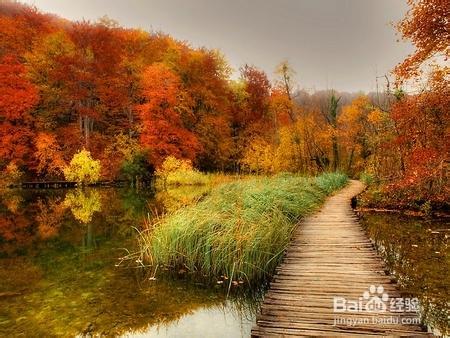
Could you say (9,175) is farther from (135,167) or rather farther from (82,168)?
(135,167)

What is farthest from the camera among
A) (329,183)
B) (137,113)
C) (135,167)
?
(137,113)

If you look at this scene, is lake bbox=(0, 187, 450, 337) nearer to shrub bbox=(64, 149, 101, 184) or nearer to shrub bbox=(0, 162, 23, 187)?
shrub bbox=(64, 149, 101, 184)

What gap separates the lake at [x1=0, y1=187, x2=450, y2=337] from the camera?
4.64 meters

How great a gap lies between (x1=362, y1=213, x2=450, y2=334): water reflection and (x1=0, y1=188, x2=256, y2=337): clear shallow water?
94.3 inches

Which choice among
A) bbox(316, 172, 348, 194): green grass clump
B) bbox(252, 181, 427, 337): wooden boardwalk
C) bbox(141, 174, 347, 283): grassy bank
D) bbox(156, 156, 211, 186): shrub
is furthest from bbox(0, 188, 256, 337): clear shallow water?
bbox(156, 156, 211, 186): shrub

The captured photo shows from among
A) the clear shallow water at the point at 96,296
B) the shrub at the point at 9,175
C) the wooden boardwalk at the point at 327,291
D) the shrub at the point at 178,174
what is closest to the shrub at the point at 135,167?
the shrub at the point at 178,174

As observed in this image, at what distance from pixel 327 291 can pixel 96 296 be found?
331 cm

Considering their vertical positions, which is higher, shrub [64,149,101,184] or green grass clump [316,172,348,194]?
shrub [64,149,101,184]

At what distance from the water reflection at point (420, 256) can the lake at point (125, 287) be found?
0.05 ft

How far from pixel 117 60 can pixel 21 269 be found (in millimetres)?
24296

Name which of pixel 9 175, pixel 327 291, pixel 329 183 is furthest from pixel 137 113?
pixel 327 291

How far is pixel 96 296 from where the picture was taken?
5512 millimetres

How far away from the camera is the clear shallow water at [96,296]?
4598 millimetres

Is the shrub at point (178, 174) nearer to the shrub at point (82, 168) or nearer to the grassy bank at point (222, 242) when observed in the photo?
the shrub at point (82, 168)
